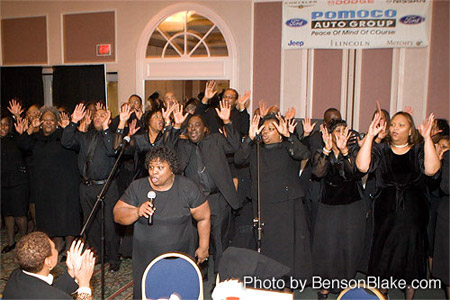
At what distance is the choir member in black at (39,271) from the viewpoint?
85.4 inches

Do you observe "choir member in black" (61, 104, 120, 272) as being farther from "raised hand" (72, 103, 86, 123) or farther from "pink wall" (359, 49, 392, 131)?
"pink wall" (359, 49, 392, 131)

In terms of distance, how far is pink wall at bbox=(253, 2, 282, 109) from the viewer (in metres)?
7.06

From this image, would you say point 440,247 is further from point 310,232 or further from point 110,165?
point 110,165

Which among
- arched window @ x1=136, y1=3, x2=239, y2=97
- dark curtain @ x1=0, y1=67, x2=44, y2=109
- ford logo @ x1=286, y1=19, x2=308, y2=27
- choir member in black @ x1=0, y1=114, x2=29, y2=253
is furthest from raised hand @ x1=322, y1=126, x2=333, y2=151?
dark curtain @ x1=0, y1=67, x2=44, y2=109

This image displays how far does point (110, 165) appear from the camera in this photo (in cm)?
435

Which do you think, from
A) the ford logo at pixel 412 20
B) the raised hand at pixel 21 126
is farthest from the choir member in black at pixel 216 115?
the ford logo at pixel 412 20

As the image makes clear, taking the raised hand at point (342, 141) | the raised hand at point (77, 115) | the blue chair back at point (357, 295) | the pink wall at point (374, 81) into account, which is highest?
the pink wall at point (374, 81)

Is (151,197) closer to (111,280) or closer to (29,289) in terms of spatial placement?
(29,289)

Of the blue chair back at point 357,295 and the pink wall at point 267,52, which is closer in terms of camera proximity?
the blue chair back at point 357,295

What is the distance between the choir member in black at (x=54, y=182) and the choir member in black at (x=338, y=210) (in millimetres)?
2734

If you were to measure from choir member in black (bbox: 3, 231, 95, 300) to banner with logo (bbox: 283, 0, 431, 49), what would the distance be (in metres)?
5.53

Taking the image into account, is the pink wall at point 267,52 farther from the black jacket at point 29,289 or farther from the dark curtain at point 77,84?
the black jacket at point 29,289

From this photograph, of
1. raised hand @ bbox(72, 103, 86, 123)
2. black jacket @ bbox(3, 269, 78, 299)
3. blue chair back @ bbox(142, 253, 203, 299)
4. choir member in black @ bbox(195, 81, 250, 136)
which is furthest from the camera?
choir member in black @ bbox(195, 81, 250, 136)

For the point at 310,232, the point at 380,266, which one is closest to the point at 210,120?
the point at 310,232
